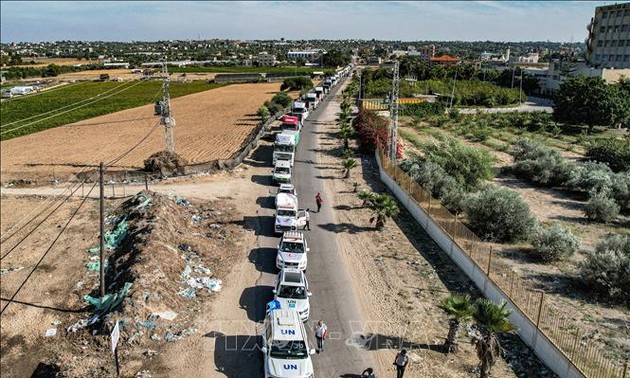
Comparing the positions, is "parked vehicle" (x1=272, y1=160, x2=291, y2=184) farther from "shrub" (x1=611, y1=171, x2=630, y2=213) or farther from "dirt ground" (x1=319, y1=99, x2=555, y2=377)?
"shrub" (x1=611, y1=171, x2=630, y2=213)

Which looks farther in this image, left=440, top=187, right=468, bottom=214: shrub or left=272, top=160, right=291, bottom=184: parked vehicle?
left=272, top=160, right=291, bottom=184: parked vehicle

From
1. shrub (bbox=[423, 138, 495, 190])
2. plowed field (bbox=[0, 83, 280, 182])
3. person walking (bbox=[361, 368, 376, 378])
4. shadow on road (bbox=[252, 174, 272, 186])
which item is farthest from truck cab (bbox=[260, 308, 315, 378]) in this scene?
shrub (bbox=[423, 138, 495, 190])

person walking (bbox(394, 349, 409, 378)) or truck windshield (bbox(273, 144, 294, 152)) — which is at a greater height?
truck windshield (bbox(273, 144, 294, 152))

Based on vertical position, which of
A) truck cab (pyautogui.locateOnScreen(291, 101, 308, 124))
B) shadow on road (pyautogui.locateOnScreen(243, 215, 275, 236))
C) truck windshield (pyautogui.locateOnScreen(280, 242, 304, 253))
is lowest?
shadow on road (pyautogui.locateOnScreen(243, 215, 275, 236))

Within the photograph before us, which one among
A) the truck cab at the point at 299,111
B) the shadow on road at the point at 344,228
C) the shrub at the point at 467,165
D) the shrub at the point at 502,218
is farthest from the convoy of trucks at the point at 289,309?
the truck cab at the point at 299,111

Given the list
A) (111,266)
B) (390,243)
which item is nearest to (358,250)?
(390,243)
